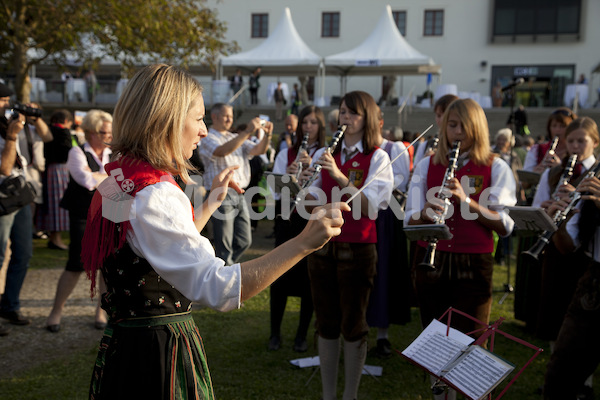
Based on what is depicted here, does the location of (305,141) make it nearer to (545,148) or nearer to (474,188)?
(474,188)

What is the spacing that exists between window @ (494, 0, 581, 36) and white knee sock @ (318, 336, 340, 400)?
108 ft

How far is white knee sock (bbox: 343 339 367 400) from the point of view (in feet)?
12.5

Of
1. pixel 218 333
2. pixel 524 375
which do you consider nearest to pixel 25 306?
pixel 218 333

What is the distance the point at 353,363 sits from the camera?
3.82 m

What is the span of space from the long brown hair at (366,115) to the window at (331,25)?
32.5m

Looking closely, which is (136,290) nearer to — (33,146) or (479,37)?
(33,146)

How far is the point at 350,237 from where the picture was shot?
379 centimetres

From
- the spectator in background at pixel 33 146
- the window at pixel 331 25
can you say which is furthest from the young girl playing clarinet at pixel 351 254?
the window at pixel 331 25

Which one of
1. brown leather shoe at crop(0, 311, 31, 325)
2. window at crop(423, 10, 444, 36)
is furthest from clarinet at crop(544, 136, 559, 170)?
window at crop(423, 10, 444, 36)

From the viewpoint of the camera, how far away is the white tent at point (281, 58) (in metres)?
22.9

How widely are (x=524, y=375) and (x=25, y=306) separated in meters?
4.98

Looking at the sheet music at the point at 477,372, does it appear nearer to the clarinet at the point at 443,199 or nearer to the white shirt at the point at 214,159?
the clarinet at the point at 443,199

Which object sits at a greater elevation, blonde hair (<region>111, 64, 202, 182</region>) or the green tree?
the green tree

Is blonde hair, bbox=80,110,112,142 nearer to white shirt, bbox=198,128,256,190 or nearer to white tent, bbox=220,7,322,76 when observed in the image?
white shirt, bbox=198,128,256,190
